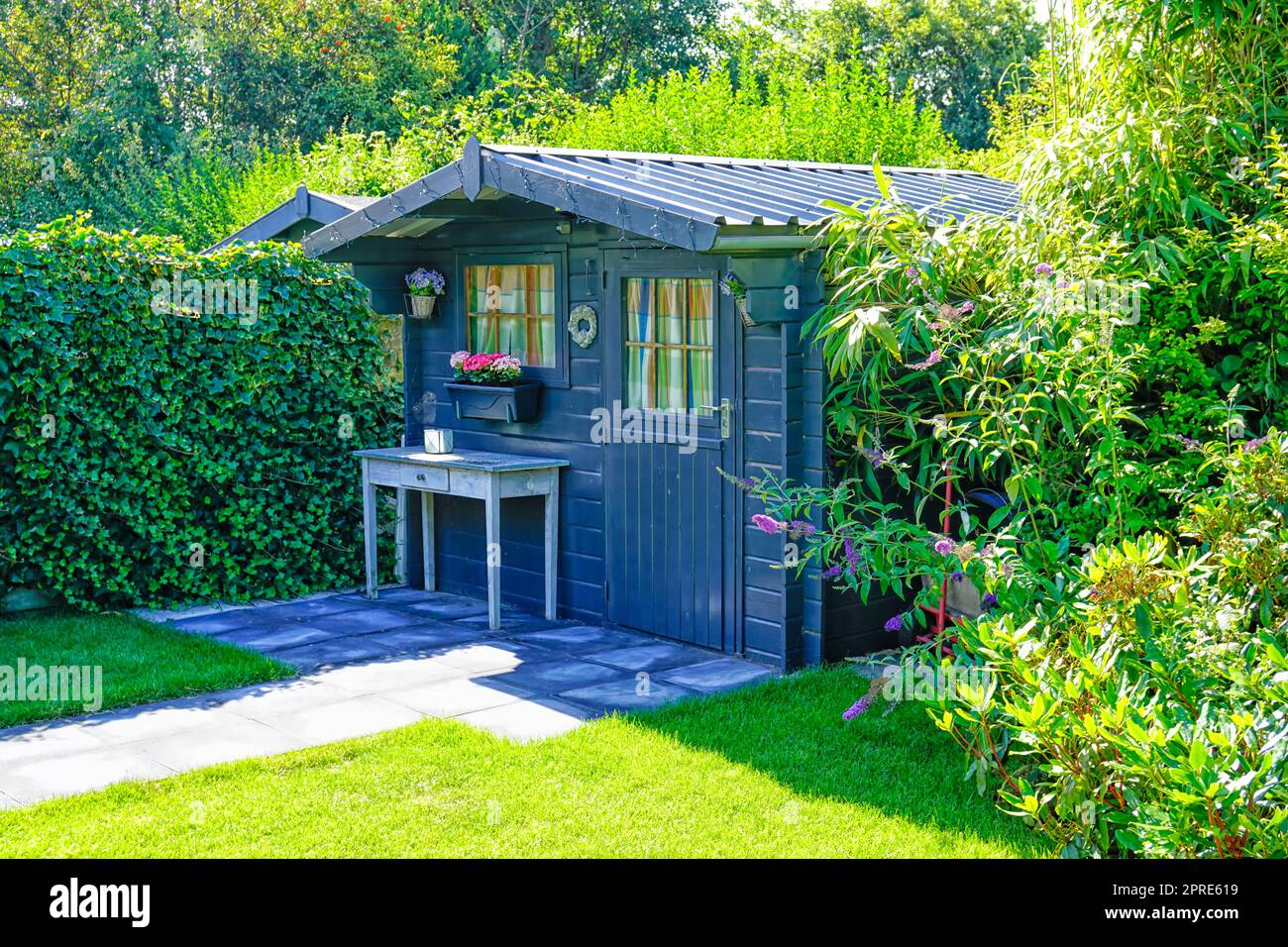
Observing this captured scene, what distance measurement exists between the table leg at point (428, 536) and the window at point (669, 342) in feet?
6.44

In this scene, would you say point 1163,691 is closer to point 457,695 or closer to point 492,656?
point 457,695

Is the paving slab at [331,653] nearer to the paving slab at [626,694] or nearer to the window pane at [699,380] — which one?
the paving slab at [626,694]

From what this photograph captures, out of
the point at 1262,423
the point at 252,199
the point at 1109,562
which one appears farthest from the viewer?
the point at 252,199

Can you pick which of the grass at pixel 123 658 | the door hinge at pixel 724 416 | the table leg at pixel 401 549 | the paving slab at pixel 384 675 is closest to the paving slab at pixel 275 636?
the grass at pixel 123 658

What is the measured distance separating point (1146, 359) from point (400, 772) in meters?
3.27

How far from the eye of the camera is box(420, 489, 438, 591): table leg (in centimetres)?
892

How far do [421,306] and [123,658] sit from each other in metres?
2.98

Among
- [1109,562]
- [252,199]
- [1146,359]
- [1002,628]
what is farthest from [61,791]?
[252,199]

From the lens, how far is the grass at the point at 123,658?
20.5 ft

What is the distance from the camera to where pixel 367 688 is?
21.4 ft

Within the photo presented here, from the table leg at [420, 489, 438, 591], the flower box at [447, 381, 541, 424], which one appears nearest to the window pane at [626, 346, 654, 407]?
the flower box at [447, 381, 541, 424]

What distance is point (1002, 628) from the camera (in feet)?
14.9

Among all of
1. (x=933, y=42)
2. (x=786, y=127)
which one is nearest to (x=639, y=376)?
(x=786, y=127)

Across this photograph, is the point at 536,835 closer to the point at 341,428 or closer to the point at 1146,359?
the point at 1146,359
